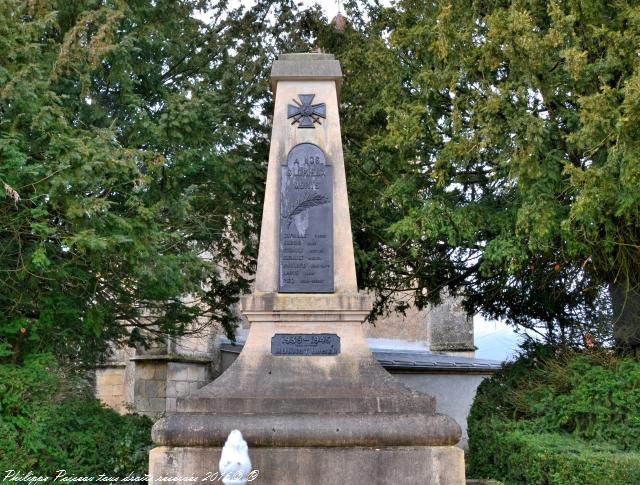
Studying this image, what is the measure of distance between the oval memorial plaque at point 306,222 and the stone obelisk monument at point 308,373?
10mm

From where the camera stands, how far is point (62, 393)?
316 inches

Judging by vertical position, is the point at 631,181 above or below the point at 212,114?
below

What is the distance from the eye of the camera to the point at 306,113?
24.0 ft

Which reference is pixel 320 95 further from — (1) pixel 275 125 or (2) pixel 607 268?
(2) pixel 607 268

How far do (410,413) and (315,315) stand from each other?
4.30 feet

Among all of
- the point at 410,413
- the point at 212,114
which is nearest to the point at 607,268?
the point at 410,413

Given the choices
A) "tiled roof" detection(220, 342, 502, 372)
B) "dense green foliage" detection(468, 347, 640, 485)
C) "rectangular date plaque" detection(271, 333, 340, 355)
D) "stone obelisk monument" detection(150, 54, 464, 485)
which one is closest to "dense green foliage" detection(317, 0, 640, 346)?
"dense green foliage" detection(468, 347, 640, 485)

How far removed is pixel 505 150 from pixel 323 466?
4.41 metres

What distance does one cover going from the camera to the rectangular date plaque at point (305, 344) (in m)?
6.71

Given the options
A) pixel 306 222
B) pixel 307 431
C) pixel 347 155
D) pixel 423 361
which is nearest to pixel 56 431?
pixel 307 431

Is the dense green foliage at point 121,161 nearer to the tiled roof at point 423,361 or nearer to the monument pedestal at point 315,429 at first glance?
the monument pedestal at point 315,429

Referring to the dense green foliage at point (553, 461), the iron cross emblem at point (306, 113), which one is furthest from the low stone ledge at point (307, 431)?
the iron cross emblem at point (306, 113)

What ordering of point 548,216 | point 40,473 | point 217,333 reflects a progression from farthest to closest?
point 217,333
point 548,216
point 40,473

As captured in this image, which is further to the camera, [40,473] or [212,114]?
[212,114]
